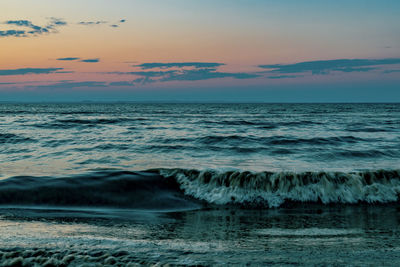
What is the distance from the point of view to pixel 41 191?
7375 millimetres

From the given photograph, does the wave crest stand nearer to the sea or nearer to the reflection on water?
the sea

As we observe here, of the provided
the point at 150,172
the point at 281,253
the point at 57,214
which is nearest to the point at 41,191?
the point at 57,214

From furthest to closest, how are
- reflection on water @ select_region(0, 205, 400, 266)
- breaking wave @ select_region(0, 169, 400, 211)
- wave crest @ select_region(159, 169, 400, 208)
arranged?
wave crest @ select_region(159, 169, 400, 208)
breaking wave @ select_region(0, 169, 400, 211)
reflection on water @ select_region(0, 205, 400, 266)

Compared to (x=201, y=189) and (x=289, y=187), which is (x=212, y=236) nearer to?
(x=201, y=189)

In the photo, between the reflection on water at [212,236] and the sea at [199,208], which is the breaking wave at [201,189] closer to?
the sea at [199,208]

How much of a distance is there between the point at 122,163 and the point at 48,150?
442 cm

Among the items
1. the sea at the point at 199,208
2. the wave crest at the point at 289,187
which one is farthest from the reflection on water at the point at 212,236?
the wave crest at the point at 289,187

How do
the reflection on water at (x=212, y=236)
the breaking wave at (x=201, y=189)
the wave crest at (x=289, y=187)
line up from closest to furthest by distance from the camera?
the reflection on water at (x=212, y=236) → the breaking wave at (x=201, y=189) → the wave crest at (x=289, y=187)

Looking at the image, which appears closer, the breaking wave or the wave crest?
the breaking wave

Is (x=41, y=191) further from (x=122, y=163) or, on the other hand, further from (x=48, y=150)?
(x=48, y=150)

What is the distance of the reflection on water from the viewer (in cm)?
366

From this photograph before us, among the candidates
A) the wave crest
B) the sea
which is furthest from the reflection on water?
the wave crest

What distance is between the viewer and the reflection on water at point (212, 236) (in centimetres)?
366

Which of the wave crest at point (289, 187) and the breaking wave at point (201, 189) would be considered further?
the wave crest at point (289, 187)
